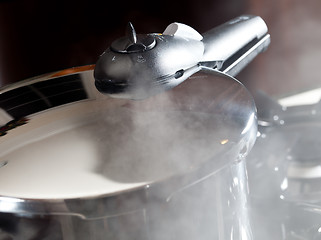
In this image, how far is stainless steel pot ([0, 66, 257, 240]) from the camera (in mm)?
353

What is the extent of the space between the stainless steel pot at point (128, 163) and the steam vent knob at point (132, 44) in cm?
6

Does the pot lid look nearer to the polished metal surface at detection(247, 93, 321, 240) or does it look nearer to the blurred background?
the polished metal surface at detection(247, 93, 321, 240)

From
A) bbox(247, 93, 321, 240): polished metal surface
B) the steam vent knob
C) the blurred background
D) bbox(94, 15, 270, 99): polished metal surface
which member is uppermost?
the steam vent knob

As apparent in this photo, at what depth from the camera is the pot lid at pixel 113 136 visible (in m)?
0.36

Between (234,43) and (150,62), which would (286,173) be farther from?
(150,62)

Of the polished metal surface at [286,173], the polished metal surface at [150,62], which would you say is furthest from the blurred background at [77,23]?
the polished metal surface at [150,62]

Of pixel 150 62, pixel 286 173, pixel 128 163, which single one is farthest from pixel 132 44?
pixel 286 173

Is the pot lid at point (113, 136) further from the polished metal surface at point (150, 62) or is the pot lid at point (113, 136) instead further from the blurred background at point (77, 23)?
the blurred background at point (77, 23)

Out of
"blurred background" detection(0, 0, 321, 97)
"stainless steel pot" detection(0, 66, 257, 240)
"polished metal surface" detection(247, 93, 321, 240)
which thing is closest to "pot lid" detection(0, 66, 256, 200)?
"stainless steel pot" detection(0, 66, 257, 240)

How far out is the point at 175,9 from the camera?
105 centimetres

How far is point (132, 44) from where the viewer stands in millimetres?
455

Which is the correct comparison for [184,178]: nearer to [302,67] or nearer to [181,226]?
[181,226]

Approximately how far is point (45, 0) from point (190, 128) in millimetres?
655

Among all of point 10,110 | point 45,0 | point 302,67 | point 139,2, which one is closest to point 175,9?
point 139,2
